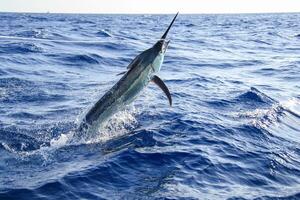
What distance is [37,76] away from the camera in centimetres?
1722

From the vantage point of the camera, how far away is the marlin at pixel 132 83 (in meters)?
8.79

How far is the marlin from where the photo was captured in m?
8.79

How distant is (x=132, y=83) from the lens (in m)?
8.86

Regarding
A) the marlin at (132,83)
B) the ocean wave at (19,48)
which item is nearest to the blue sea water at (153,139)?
the marlin at (132,83)

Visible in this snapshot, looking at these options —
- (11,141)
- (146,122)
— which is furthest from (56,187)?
(146,122)

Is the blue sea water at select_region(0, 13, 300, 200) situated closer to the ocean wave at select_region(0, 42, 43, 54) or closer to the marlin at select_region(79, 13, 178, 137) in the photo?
the marlin at select_region(79, 13, 178, 137)

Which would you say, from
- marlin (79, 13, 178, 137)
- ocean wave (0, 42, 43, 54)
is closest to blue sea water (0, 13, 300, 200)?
marlin (79, 13, 178, 137)

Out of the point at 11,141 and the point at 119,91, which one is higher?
the point at 119,91

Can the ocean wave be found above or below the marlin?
below

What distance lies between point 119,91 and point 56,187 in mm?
2470

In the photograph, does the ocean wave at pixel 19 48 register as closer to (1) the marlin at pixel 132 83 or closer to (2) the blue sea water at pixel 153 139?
(2) the blue sea water at pixel 153 139

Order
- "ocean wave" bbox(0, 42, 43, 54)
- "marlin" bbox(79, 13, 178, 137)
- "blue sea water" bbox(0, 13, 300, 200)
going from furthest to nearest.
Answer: "ocean wave" bbox(0, 42, 43, 54)
"marlin" bbox(79, 13, 178, 137)
"blue sea water" bbox(0, 13, 300, 200)

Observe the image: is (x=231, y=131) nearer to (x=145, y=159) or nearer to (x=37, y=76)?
(x=145, y=159)

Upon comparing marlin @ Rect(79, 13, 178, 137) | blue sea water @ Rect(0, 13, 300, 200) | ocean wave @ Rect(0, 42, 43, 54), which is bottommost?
ocean wave @ Rect(0, 42, 43, 54)
